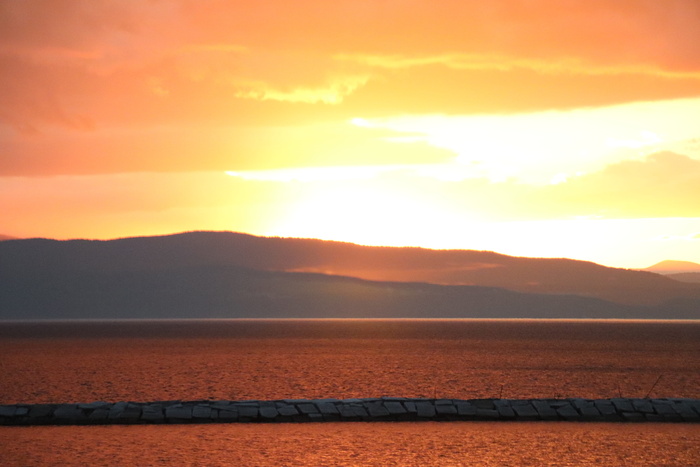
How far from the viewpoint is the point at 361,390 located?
3291 cm

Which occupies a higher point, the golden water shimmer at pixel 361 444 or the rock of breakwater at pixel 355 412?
the rock of breakwater at pixel 355 412

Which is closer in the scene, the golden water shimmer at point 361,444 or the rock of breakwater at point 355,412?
the golden water shimmer at point 361,444

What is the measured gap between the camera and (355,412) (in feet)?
65.5

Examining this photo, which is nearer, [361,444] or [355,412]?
[361,444]

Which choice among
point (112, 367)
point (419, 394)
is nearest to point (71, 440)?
point (419, 394)

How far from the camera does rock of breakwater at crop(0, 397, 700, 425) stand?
19.6 metres

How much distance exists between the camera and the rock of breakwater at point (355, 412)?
19625 millimetres

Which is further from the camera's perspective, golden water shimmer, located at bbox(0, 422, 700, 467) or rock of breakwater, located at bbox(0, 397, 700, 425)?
rock of breakwater, located at bbox(0, 397, 700, 425)

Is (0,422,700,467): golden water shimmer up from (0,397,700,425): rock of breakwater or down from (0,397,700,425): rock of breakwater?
down

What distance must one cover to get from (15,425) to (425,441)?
9229 mm

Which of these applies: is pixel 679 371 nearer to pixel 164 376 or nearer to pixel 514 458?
pixel 164 376

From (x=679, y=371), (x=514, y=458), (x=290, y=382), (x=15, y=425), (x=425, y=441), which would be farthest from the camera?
(x=679, y=371)

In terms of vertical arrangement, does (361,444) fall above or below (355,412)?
below

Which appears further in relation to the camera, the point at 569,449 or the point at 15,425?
the point at 15,425
